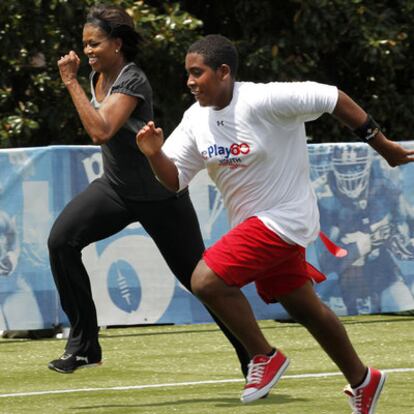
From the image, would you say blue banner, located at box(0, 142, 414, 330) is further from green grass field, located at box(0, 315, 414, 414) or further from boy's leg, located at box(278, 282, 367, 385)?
boy's leg, located at box(278, 282, 367, 385)

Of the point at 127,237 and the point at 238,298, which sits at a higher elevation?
the point at 238,298

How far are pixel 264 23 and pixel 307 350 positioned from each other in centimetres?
522

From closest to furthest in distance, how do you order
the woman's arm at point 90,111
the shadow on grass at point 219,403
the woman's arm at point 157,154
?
1. the woman's arm at point 157,154
2. the woman's arm at point 90,111
3. the shadow on grass at point 219,403

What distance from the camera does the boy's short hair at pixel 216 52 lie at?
20.9ft

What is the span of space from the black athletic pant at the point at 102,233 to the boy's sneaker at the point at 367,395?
109cm

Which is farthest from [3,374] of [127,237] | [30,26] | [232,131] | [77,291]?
[30,26]

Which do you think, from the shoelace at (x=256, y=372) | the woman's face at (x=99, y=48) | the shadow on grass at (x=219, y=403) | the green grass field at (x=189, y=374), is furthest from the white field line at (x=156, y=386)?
the woman's face at (x=99, y=48)

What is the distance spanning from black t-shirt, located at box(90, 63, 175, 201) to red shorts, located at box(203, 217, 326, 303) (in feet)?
3.43

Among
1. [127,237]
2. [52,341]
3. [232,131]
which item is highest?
[232,131]

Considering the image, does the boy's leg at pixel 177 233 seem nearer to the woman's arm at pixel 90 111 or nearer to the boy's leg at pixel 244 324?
the woman's arm at pixel 90 111

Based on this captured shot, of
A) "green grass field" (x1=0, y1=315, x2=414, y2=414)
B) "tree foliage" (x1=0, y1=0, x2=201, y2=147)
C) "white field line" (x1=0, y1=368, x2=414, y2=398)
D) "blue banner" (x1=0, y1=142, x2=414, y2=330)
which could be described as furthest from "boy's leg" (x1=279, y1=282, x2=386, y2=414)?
"tree foliage" (x1=0, y1=0, x2=201, y2=147)

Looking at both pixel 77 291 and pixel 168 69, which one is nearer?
pixel 77 291

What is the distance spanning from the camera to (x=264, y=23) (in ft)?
46.5

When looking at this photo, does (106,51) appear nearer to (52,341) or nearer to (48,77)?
(52,341)
